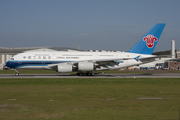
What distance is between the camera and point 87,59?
3425 centimetres

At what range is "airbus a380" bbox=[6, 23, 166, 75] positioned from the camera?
3222 cm

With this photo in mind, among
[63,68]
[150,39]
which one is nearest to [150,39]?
[150,39]

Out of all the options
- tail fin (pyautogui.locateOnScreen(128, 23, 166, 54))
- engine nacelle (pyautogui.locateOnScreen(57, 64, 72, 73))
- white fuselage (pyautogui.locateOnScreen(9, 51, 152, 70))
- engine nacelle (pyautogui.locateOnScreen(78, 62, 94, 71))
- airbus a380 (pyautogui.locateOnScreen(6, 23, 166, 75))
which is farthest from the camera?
tail fin (pyautogui.locateOnScreen(128, 23, 166, 54))

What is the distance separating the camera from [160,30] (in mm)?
35594

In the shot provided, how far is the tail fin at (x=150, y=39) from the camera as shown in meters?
35.4

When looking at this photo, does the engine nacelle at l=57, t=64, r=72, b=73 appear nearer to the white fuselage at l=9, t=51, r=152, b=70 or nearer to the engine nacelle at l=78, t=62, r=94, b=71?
the engine nacelle at l=78, t=62, r=94, b=71

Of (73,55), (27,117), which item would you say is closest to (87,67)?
(73,55)

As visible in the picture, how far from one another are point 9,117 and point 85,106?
3786 millimetres

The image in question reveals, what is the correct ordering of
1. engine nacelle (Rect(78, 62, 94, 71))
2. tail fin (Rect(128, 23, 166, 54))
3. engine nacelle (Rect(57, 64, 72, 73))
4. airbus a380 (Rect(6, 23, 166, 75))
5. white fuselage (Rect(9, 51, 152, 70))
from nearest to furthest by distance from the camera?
1. engine nacelle (Rect(57, 64, 72, 73))
2. engine nacelle (Rect(78, 62, 94, 71))
3. airbus a380 (Rect(6, 23, 166, 75))
4. white fuselage (Rect(9, 51, 152, 70))
5. tail fin (Rect(128, 23, 166, 54))

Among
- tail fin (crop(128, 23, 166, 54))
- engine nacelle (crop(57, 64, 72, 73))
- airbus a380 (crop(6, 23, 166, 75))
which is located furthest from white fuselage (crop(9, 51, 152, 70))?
engine nacelle (crop(57, 64, 72, 73))

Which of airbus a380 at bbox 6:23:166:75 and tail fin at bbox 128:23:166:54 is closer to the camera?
airbus a380 at bbox 6:23:166:75

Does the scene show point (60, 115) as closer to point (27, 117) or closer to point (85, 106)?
point (27, 117)

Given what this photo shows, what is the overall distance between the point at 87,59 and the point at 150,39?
11414 mm

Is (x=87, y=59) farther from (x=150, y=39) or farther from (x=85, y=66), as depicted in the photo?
(x=150, y=39)
